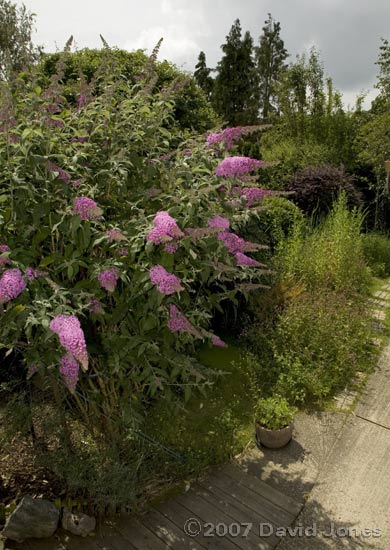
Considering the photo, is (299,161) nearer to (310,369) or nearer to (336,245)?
(336,245)

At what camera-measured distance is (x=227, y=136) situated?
2801 mm

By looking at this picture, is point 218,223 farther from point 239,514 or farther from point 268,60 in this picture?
point 268,60

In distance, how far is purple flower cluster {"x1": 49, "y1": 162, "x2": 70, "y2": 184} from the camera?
2.32 m

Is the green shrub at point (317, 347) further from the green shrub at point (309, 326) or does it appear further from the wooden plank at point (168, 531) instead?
the wooden plank at point (168, 531)

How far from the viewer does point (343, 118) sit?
14219 mm

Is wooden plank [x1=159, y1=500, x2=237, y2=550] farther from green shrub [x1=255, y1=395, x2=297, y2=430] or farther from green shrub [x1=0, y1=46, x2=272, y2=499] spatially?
green shrub [x1=255, y1=395, x2=297, y2=430]

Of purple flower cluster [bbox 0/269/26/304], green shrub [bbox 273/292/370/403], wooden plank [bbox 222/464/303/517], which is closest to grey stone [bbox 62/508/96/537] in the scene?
wooden plank [bbox 222/464/303/517]

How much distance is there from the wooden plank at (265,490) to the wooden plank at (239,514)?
7.5 inches

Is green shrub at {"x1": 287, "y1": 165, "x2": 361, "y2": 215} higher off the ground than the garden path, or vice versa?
green shrub at {"x1": 287, "y1": 165, "x2": 361, "y2": 215}

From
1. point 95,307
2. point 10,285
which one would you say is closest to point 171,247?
point 95,307

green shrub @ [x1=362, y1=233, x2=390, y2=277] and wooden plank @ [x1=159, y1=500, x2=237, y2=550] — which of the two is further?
green shrub @ [x1=362, y1=233, x2=390, y2=277]

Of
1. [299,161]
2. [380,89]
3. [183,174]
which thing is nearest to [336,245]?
[183,174]

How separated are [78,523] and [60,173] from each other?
7.29 ft

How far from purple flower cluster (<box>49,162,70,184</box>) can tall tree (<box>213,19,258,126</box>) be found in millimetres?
23588
